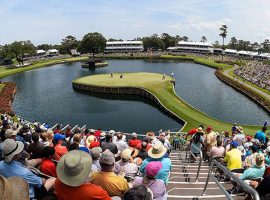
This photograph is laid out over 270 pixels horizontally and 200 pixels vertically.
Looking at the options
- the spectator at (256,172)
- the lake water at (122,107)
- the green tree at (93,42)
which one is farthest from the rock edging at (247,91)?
the green tree at (93,42)

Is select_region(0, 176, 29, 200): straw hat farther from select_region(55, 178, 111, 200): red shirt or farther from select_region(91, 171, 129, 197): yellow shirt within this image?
select_region(91, 171, 129, 197): yellow shirt

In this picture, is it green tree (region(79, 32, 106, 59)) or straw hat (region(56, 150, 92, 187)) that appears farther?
green tree (region(79, 32, 106, 59))

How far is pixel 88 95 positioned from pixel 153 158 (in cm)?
5572

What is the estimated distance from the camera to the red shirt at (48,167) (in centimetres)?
801

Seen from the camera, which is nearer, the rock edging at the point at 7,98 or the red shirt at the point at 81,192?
the red shirt at the point at 81,192

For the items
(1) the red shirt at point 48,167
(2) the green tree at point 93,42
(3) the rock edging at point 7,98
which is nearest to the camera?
(1) the red shirt at point 48,167

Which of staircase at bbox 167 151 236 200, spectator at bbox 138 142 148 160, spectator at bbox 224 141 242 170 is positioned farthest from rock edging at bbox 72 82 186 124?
spectator at bbox 224 141 242 170

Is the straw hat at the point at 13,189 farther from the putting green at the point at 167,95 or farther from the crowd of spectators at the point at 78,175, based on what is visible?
the putting green at the point at 167,95

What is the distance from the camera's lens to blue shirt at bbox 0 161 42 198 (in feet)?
22.3

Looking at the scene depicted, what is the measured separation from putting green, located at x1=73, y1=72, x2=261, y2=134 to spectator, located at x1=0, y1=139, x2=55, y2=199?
2946 cm

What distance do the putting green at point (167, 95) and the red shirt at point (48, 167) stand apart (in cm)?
2837

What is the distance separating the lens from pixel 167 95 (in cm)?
5441

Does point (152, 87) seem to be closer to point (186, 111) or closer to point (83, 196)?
point (186, 111)

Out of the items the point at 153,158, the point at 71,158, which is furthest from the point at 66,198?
the point at 153,158
